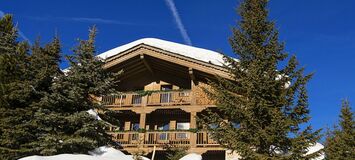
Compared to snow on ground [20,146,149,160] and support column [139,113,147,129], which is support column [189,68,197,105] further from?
snow on ground [20,146,149,160]

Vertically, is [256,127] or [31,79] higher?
[31,79]

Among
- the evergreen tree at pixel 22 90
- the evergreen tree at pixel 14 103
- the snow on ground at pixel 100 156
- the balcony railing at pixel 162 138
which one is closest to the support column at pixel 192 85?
the balcony railing at pixel 162 138

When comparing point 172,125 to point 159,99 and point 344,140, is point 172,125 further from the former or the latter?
point 344,140

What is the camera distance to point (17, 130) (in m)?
15.6

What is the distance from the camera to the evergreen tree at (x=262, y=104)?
13508 millimetres

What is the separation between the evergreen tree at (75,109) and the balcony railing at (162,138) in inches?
280

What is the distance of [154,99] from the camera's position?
26469 millimetres

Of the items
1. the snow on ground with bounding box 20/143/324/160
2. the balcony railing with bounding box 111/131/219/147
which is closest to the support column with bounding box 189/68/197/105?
the balcony railing with bounding box 111/131/219/147

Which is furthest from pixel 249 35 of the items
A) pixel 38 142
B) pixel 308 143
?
pixel 38 142

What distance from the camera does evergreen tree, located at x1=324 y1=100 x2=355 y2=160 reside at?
21.8 meters

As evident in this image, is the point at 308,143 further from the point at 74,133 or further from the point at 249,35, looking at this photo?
the point at 74,133

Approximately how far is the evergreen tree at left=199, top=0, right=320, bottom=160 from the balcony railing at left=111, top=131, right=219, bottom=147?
336 inches

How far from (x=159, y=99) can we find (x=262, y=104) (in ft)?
43.0

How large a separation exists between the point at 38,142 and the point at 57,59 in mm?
4674
